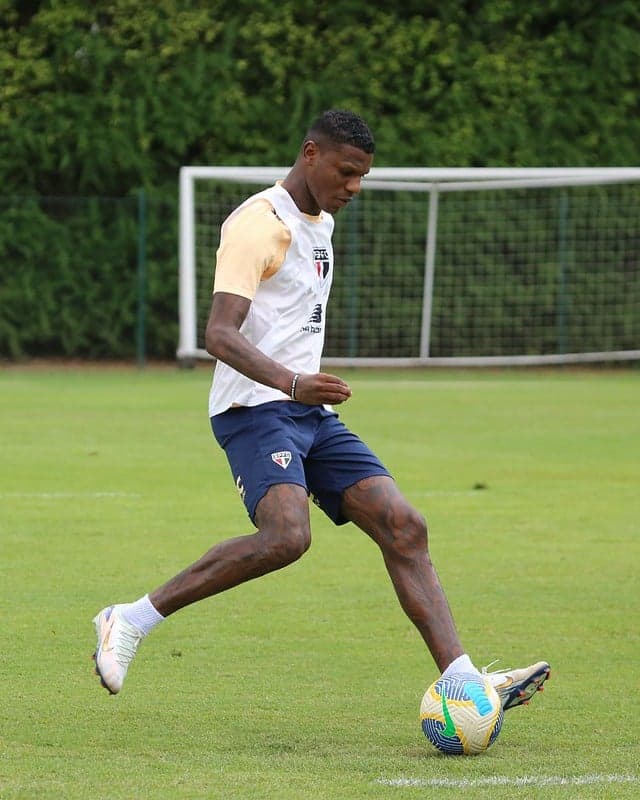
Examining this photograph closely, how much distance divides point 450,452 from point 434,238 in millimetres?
10522

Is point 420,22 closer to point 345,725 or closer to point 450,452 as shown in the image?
point 450,452

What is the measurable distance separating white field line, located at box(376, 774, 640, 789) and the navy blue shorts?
1175 mm

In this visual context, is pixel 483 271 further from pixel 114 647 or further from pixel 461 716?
pixel 461 716

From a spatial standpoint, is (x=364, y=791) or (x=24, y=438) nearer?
(x=364, y=791)

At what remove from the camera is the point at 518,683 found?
5.45 meters

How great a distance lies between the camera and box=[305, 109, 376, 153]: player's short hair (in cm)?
562

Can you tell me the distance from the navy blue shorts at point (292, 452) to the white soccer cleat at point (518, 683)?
0.86 m

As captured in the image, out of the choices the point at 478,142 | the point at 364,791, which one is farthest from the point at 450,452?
the point at 478,142

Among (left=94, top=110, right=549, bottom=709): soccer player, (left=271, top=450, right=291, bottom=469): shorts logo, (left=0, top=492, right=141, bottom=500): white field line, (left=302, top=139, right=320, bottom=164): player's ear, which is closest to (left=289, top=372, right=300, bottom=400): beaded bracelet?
(left=94, top=110, right=549, bottom=709): soccer player

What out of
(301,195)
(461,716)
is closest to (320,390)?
(301,195)

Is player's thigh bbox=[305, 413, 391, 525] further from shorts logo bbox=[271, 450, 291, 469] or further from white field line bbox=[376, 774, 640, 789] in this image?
white field line bbox=[376, 774, 640, 789]

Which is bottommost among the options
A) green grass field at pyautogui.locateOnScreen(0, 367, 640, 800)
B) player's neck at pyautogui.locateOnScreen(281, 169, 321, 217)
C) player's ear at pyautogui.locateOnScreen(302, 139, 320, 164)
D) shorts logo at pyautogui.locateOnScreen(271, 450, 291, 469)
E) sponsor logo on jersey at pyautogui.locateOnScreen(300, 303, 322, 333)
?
green grass field at pyautogui.locateOnScreen(0, 367, 640, 800)

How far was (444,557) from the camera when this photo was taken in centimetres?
883

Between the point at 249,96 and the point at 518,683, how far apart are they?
2016 cm
